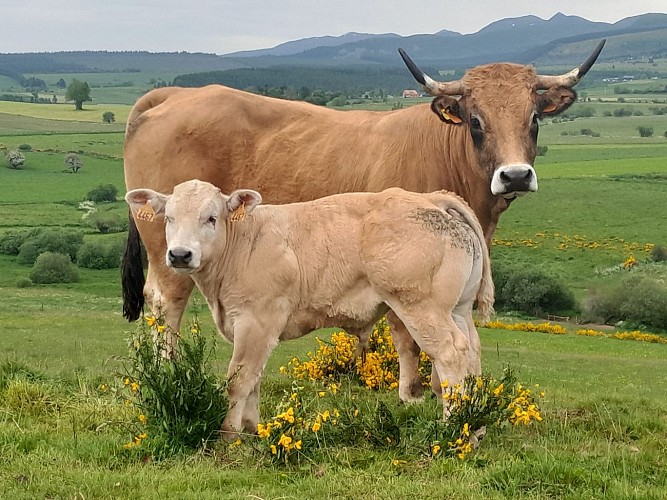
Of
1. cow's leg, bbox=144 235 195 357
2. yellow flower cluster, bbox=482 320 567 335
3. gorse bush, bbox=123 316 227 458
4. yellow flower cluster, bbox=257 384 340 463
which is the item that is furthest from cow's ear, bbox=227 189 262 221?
yellow flower cluster, bbox=482 320 567 335

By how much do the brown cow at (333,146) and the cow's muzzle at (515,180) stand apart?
92 millimetres

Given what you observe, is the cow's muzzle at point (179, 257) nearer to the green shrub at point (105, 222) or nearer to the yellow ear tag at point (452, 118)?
the yellow ear tag at point (452, 118)

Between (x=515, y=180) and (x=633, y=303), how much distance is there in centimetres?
5167

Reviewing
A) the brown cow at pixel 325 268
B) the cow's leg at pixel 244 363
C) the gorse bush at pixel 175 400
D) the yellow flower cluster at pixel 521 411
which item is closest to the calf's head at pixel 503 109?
the brown cow at pixel 325 268

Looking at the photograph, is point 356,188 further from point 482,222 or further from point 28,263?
point 28,263

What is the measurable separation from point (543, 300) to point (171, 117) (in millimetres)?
54667

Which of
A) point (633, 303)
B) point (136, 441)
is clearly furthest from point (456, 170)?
point (633, 303)

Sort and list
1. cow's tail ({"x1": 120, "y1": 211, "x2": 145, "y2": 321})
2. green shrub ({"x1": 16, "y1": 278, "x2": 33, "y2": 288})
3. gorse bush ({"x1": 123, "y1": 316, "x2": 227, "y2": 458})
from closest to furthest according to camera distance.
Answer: gorse bush ({"x1": 123, "y1": 316, "x2": 227, "y2": 458}) < cow's tail ({"x1": 120, "y1": 211, "x2": 145, "y2": 321}) < green shrub ({"x1": 16, "y1": 278, "x2": 33, "y2": 288})

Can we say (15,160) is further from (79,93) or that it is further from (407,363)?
(407,363)

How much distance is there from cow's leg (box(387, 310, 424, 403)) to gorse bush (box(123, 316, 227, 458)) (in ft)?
7.81

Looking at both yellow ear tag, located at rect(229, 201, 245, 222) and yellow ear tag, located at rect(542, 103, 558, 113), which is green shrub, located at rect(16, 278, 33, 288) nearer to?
yellow ear tag, located at rect(542, 103, 558, 113)

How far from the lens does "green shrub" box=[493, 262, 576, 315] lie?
6222 centimetres

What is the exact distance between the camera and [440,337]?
24.7 feet

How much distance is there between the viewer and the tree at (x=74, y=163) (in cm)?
11756
